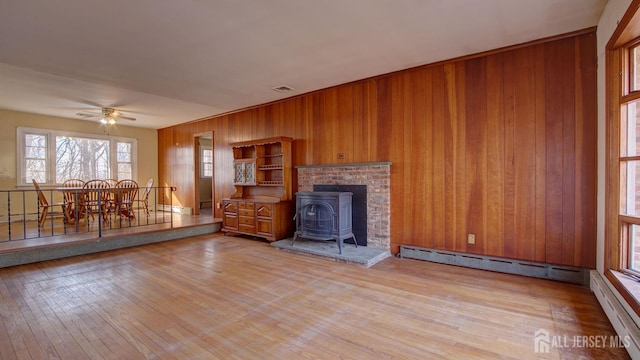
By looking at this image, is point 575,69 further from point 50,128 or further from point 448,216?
point 50,128

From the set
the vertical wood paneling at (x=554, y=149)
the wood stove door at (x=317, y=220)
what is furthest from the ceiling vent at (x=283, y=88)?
the vertical wood paneling at (x=554, y=149)

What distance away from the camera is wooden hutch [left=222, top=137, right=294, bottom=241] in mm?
5152

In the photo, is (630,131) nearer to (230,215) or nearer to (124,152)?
(230,215)

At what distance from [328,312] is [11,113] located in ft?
27.7

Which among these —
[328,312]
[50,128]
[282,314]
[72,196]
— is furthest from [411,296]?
[50,128]

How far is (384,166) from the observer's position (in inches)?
166

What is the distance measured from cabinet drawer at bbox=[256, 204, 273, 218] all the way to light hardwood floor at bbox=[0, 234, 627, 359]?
4.47ft

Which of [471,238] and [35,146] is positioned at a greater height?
[35,146]

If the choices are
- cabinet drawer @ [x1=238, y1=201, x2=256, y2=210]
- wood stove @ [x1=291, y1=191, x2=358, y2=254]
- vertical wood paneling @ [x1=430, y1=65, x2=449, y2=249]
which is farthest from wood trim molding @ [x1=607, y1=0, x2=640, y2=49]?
cabinet drawer @ [x1=238, y1=201, x2=256, y2=210]

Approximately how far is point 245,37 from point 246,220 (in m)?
3.42

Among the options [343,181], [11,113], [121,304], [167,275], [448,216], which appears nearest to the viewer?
[121,304]

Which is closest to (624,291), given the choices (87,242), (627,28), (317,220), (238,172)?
(627,28)

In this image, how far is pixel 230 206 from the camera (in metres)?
5.80

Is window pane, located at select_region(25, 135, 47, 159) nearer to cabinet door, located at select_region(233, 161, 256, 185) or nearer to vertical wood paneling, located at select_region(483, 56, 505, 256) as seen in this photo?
cabinet door, located at select_region(233, 161, 256, 185)
